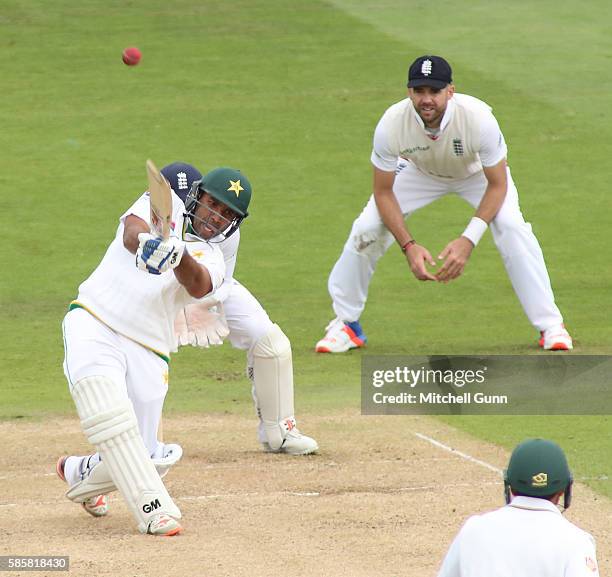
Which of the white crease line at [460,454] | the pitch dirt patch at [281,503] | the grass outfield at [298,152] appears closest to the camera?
the pitch dirt patch at [281,503]

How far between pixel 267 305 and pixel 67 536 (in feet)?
17.9

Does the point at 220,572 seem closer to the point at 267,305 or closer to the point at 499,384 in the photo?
the point at 499,384

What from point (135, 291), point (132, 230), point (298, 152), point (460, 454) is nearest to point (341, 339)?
point (460, 454)

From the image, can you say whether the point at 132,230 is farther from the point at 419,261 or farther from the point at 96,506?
the point at 419,261

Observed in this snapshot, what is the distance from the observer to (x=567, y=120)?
707 inches

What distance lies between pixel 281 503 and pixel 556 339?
377 cm

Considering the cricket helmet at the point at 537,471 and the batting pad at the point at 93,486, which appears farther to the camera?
the batting pad at the point at 93,486

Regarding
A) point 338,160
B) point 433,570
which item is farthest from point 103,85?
point 433,570

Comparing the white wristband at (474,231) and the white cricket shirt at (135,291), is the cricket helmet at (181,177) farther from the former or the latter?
the white wristband at (474,231)

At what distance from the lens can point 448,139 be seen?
35.3ft

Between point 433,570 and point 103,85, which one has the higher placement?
point 103,85

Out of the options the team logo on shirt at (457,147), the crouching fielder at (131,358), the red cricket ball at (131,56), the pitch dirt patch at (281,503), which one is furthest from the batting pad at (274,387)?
the red cricket ball at (131,56)

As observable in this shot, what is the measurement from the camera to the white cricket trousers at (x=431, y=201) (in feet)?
36.1

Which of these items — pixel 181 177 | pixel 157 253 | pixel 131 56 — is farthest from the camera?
pixel 131 56
